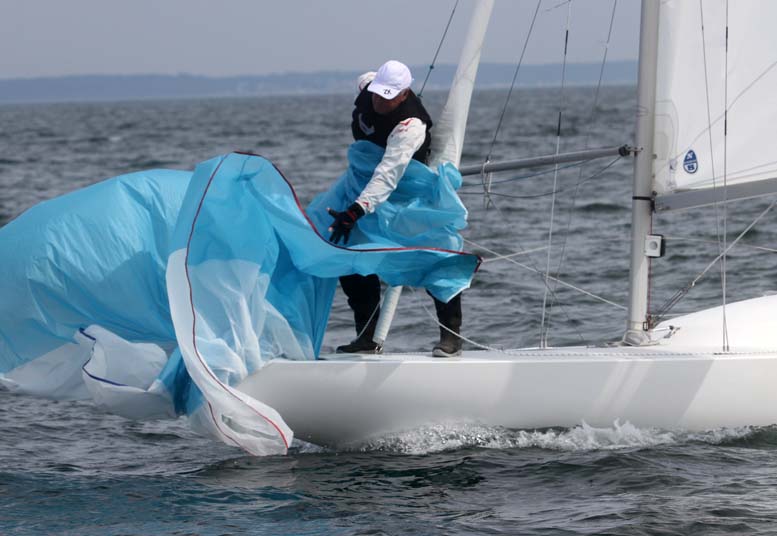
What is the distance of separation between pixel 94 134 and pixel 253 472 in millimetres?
38908

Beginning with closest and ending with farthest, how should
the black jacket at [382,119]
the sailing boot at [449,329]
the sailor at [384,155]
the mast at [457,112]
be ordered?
1. the sailor at [384,155]
2. the black jacket at [382,119]
3. the sailing boot at [449,329]
4. the mast at [457,112]

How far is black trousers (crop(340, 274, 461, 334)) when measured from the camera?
538 cm

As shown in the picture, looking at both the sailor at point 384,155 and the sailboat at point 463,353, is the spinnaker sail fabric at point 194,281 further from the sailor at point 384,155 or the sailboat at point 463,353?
the sailor at point 384,155

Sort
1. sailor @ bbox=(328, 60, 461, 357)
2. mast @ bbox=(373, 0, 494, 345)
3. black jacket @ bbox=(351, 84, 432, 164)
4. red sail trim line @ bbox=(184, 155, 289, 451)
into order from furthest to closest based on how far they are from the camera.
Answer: mast @ bbox=(373, 0, 494, 345) < black jacket @ bbox=(351, 84, 432, 164) < sailor @ bbox=(328, 60, 461, 357) < red sail trim line @ bbox=(184, 155, 289, 451)

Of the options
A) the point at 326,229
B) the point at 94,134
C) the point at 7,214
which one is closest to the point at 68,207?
the point at 326,229

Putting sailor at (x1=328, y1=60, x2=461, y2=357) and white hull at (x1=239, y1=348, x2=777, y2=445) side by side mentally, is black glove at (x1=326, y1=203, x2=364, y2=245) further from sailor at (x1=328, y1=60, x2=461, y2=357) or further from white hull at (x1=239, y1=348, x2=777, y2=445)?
white hull at (x1=239, y1=348, x2=777, y2=445)

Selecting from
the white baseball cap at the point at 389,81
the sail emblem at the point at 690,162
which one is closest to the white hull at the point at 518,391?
the sail emblem at the point at 690,162

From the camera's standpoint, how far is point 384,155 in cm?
Answer: 515

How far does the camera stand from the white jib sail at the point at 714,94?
217 inches

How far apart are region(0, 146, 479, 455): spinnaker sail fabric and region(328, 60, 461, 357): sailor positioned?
0.47 feet

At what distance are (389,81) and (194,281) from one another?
1155 mm

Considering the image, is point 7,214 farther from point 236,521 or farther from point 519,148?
point 519,148

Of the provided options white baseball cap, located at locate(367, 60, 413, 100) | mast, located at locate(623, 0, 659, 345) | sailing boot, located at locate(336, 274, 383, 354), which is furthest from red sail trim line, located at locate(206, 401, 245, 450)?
mast, located at locate(623, 0, 659, 345)

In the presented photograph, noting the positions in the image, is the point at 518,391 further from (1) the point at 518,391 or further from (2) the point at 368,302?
(2) the point at 368,302
